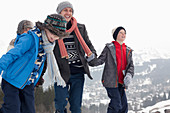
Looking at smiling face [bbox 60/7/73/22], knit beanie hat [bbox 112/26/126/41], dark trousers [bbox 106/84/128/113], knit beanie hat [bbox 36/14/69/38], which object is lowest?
dark trousers [bbox 106/84/128/113]

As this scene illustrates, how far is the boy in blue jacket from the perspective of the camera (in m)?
2.51

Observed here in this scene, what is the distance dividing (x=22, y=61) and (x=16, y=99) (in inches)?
21.7

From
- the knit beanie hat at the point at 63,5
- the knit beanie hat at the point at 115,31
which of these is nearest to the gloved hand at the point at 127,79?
the knit beanie hat at the point at 115,31

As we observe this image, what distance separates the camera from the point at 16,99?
2.57m

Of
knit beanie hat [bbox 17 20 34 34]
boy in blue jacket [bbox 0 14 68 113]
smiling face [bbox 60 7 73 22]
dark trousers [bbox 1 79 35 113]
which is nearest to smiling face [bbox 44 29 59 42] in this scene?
boy in blue jacket [bbox 0 14 68 113]

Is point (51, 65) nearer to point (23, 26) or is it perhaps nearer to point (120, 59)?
point (23, 26)

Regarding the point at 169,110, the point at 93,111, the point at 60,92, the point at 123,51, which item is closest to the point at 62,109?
the point at 60,92

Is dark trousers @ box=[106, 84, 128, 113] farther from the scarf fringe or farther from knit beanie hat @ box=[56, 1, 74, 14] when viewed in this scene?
knit beanie hat @ box=[56, 1, 74, 14]

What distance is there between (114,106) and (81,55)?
1429 millimetres

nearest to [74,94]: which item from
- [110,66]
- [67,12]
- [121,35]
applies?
[110,66]

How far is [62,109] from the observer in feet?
11.2

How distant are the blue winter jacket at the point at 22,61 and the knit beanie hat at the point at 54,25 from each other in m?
0.19

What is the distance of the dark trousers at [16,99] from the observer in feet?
8.35

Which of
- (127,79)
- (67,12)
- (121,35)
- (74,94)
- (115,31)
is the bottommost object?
(74,94)
